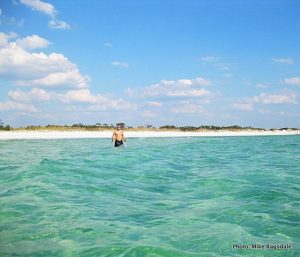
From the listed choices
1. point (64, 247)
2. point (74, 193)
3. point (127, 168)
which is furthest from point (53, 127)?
point (64, 247)

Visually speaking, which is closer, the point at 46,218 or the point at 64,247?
the point at 64,247

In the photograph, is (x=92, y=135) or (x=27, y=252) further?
(x=92, y=135)

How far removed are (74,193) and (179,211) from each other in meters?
4.20

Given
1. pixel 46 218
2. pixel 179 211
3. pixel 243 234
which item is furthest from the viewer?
pixel 179 211

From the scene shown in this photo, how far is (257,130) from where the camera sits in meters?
114

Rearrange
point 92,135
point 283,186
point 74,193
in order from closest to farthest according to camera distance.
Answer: point 74,193, point 283,186, point 92,135

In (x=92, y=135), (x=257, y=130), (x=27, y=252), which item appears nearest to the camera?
(x=27, y=252)

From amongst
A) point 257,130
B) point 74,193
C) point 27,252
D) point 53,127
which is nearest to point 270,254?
point 27,252

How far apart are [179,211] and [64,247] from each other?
3811mm

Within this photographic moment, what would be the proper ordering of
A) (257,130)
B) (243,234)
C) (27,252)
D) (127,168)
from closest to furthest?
(27,252) < (243,234) < (127,168) < (257,130)

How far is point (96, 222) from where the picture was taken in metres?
8.69

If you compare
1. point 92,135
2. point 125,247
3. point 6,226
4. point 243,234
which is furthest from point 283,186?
point 92,135

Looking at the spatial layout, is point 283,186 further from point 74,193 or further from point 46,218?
point 46,218

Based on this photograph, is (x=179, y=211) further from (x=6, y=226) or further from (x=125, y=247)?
(x=6, y=226)
